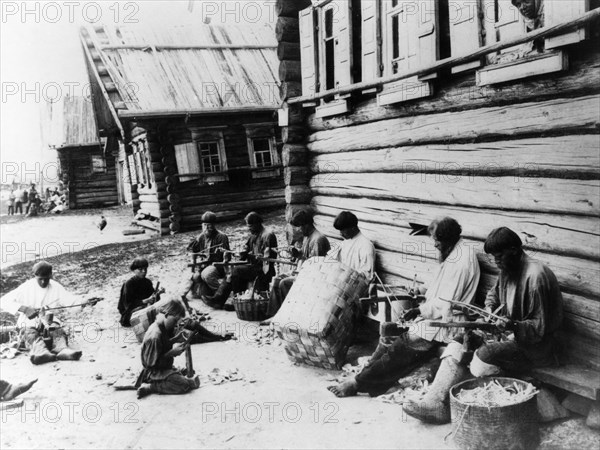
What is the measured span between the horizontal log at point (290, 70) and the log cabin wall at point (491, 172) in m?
1.29

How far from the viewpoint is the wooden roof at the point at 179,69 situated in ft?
49.0

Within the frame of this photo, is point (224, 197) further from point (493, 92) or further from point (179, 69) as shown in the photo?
point (493, 92)

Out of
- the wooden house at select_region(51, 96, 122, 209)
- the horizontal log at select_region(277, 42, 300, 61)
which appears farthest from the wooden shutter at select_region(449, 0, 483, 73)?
the wooden house at select_region(51, 96, 122, 209)

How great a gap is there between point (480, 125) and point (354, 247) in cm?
226

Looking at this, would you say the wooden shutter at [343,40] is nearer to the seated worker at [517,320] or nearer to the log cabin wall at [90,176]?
the seated worker at [517,320]

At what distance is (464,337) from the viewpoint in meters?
4.41

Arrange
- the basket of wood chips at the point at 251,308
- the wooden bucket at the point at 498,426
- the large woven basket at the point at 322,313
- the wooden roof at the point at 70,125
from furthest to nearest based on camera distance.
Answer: the wooden roof at the point at 70,125 → the basket of wood chips at the point at 251,308 → the large woven basket at the point at 322,313 → the wooden bucket at the point at 498,426

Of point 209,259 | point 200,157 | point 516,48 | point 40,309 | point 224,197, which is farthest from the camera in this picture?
point 224,197

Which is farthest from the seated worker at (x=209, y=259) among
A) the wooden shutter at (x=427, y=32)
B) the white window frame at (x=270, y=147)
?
the white window frame at (x=270, y=147)

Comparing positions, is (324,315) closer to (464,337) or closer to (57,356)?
(464,337)

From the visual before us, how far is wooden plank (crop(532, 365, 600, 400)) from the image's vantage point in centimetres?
386

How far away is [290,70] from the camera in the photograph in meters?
8.45

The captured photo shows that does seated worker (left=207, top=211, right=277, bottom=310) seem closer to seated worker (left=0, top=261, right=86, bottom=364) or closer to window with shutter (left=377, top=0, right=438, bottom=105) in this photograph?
seated worker (left=0, top=261, right=86, bottom=364)

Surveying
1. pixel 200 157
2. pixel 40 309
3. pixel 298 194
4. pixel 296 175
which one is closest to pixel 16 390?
pixel 40 309
